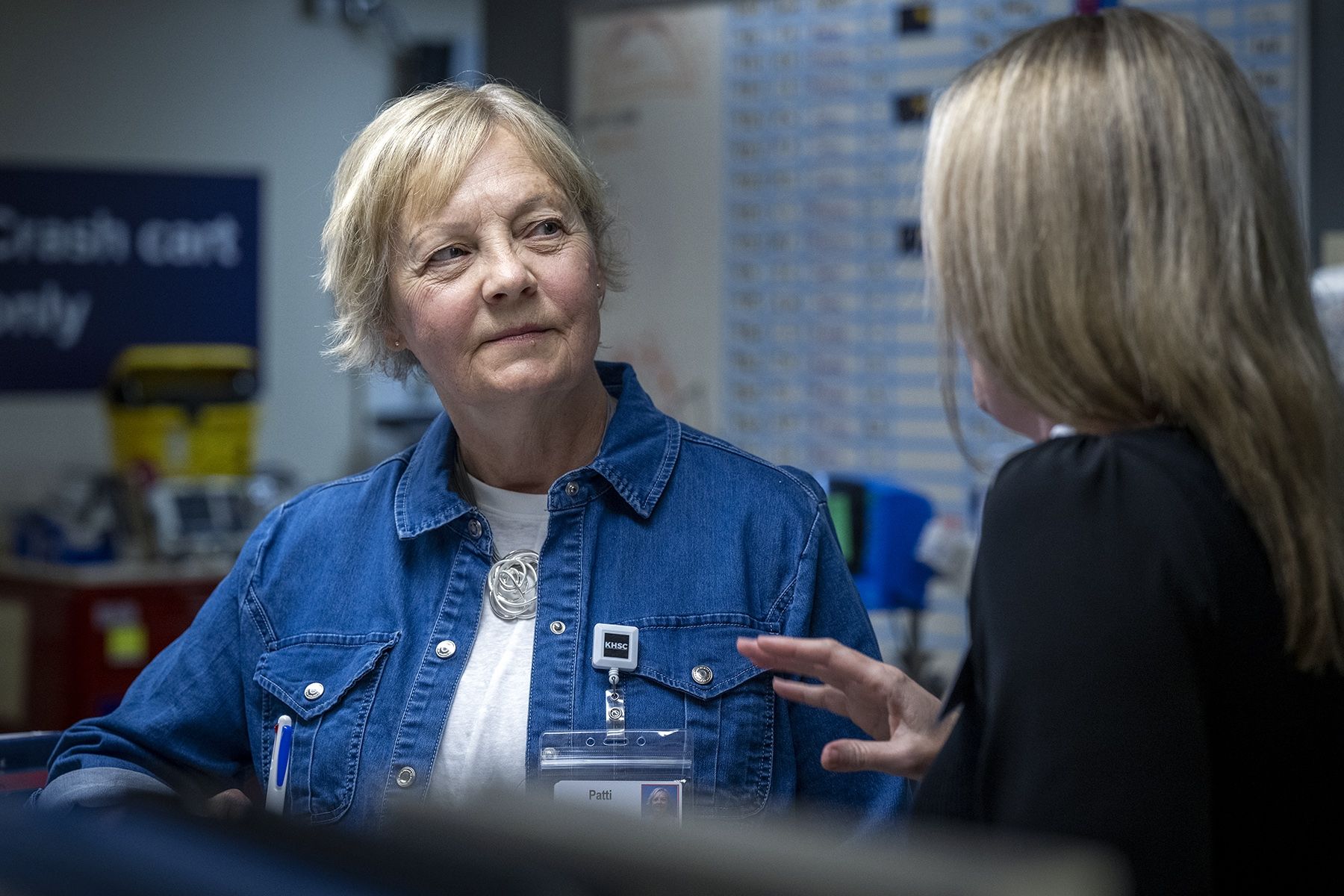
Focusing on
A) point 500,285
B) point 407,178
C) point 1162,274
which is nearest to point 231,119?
point 407,178

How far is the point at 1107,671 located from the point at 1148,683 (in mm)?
27

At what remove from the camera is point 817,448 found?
4051mm

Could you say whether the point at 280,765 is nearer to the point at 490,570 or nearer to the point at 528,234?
the point at 490,570

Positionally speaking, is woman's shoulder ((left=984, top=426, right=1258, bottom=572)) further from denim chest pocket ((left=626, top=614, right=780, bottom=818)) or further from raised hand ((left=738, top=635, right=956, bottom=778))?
denim chest pocket ((left=626, top=614, right=780, bottom=818))

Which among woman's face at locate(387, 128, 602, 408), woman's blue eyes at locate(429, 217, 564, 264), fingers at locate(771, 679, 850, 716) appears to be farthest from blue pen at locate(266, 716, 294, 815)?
fingers at locate(771, 679, 850, 716)

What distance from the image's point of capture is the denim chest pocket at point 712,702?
1545 mm

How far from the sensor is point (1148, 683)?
877mm

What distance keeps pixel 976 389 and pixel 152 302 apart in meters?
5.82

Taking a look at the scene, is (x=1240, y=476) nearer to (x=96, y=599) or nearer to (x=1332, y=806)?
(x=1332, y=806)

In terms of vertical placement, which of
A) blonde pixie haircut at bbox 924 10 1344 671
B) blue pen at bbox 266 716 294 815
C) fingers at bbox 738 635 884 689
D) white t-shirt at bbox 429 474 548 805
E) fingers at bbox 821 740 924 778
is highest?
blonde pixie haircut at bbox 924 10 1344 671

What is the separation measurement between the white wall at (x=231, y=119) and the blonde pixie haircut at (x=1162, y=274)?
5365mm

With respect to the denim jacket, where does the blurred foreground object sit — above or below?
above

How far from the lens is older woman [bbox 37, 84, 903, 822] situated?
61.7 inches

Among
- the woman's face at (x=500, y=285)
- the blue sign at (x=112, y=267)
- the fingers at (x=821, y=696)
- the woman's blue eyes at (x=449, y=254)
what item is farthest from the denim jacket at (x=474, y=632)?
the blue sign at (x=112, y=267)
